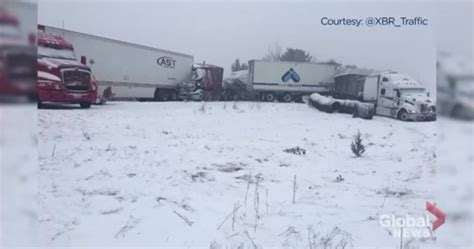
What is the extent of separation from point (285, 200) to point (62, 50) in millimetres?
2273

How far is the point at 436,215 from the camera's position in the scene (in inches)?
146

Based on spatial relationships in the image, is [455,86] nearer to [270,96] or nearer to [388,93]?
[388,93]

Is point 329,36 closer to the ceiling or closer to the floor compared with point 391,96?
closer to the ceiling

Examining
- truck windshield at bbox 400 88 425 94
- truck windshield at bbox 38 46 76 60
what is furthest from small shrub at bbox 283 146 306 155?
truck windshield at bbox 38 46 76 60

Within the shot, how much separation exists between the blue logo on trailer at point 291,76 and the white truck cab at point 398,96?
0.57 metres

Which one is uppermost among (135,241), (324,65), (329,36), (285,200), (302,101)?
(329,36)

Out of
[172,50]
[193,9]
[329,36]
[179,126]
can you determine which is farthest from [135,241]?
[329,36]

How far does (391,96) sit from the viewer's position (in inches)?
151

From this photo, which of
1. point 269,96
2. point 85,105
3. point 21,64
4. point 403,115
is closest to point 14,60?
point 21,64

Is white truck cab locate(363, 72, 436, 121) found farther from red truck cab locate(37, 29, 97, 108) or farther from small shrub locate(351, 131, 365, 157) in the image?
red truck cab locate(37, 29, 97, 108)

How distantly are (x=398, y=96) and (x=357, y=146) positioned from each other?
1.77 feet

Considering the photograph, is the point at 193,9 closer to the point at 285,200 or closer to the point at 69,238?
the point at 285,200

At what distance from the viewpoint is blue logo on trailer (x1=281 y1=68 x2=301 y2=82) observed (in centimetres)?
387

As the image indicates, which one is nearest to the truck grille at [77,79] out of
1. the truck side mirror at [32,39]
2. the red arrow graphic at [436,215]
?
the truck side mirror at [32,39]
